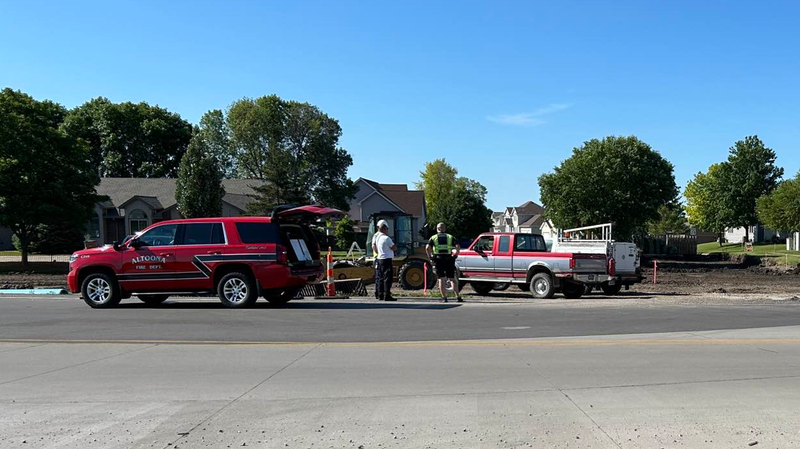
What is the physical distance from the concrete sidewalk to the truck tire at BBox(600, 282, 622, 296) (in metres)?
10.3

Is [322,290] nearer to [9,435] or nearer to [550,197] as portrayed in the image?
[9,435]

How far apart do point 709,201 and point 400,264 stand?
232 ft

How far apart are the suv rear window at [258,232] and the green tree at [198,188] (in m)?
35.6

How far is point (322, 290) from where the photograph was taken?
17938 mm

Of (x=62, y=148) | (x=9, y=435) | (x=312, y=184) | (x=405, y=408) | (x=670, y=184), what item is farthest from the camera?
(x=312, y=184)

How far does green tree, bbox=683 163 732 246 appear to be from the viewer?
257ft

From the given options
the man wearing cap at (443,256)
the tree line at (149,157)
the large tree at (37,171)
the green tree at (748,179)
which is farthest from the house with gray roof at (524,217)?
the man wearing cap at (443,256)

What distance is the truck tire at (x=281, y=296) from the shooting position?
15117 mm

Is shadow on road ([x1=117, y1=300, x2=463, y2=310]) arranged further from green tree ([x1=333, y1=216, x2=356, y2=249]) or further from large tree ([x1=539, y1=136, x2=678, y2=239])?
green tree ([x1=333, y1=216, x2=356, y2=249])

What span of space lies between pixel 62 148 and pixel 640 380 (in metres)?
34.9

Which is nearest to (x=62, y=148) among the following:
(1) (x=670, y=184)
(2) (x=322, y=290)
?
(2) (x=322, y=290)

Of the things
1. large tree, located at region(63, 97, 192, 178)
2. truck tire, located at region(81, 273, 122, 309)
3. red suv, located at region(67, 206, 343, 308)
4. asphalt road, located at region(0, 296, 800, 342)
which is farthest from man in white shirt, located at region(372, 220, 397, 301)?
large tree, located at region(63, 97, 192, 178)

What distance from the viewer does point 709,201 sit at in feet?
270

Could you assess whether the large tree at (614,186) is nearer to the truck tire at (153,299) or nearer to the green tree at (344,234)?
the green tree at (344,234)
